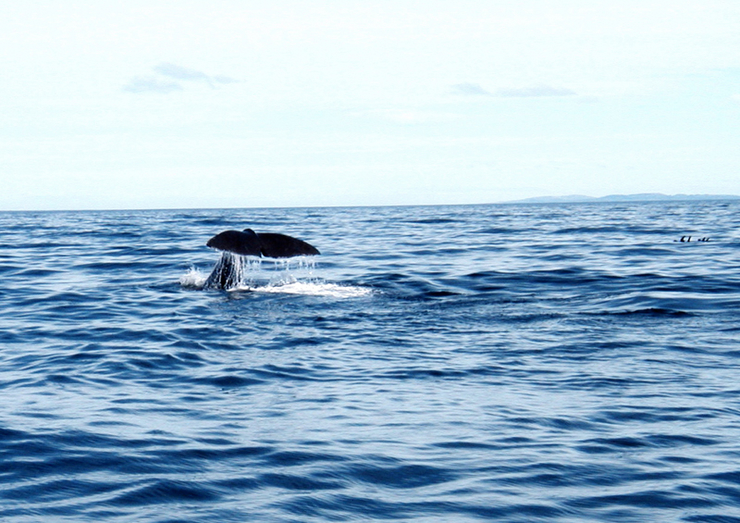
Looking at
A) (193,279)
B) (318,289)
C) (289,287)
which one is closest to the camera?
(318,289)

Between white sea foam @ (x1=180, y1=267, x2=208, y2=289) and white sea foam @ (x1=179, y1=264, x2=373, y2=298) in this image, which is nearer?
white sea foam @ (x1=179, y1=264, x2=373, y2=298)

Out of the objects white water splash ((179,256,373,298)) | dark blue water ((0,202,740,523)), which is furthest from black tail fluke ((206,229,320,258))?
white water splash ((179,256,373,298))

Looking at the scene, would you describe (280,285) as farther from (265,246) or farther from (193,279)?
(265,246)

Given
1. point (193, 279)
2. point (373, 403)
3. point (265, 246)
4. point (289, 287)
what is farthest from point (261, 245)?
point (373, 403)

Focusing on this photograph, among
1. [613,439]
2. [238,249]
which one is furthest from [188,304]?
[613,439]

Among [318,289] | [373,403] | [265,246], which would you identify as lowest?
[373,403]

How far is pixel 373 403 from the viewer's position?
8336 mm

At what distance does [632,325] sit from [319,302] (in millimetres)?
5364

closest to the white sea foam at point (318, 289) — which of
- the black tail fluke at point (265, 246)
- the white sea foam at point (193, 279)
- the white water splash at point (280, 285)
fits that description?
the white water splash at point (280, 285)

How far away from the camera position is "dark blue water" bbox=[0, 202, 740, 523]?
5852 millimetres

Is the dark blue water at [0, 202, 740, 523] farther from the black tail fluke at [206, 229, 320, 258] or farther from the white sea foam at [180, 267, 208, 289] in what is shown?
the black tail fluke at [206, 229, 320, 258]

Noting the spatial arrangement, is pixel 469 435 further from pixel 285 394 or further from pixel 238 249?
pixel 238 249

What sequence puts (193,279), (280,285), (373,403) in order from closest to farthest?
1. (373,403)
2. (280,285)
3. (193,279)

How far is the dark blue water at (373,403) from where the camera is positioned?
19.2 ft
